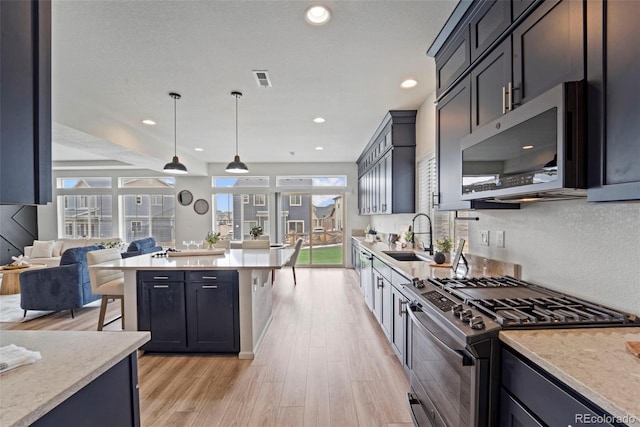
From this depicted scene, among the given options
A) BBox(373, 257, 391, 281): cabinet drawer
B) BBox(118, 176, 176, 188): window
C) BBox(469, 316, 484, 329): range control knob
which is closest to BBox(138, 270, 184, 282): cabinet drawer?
BBox(373, 257, 391, 281): cabinet drawer

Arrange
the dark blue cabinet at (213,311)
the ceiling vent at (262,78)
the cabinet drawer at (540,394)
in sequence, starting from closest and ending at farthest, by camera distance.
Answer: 1. the cabinet drawer at (540,394)
2. the ceiling vent at (262,78)
3. the dark blue cabinet at (213,311)

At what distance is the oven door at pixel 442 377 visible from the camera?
1153 millimetres

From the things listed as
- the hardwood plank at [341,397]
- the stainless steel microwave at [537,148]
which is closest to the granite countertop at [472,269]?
the stainless steel microwave at [537,148]

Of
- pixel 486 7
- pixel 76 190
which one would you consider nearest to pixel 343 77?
pixel 486 7

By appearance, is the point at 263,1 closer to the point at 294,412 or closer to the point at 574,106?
the point at 574,106

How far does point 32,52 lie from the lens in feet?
2.33

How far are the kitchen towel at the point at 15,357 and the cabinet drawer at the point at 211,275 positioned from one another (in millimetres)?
1925

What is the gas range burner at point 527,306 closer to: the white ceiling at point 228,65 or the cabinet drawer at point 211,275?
the white ceiling at point 228,65

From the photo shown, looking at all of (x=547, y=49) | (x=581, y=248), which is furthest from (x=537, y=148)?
(x=581, y=248)

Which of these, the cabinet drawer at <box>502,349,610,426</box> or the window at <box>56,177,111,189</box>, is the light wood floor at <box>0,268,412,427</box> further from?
the window at <box>56,177,111,189</box>

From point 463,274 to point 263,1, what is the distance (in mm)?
2415

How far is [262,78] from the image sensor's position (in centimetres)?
290

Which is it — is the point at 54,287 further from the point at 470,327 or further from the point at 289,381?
the point at 470,327

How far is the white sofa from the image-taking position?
6431 mm
